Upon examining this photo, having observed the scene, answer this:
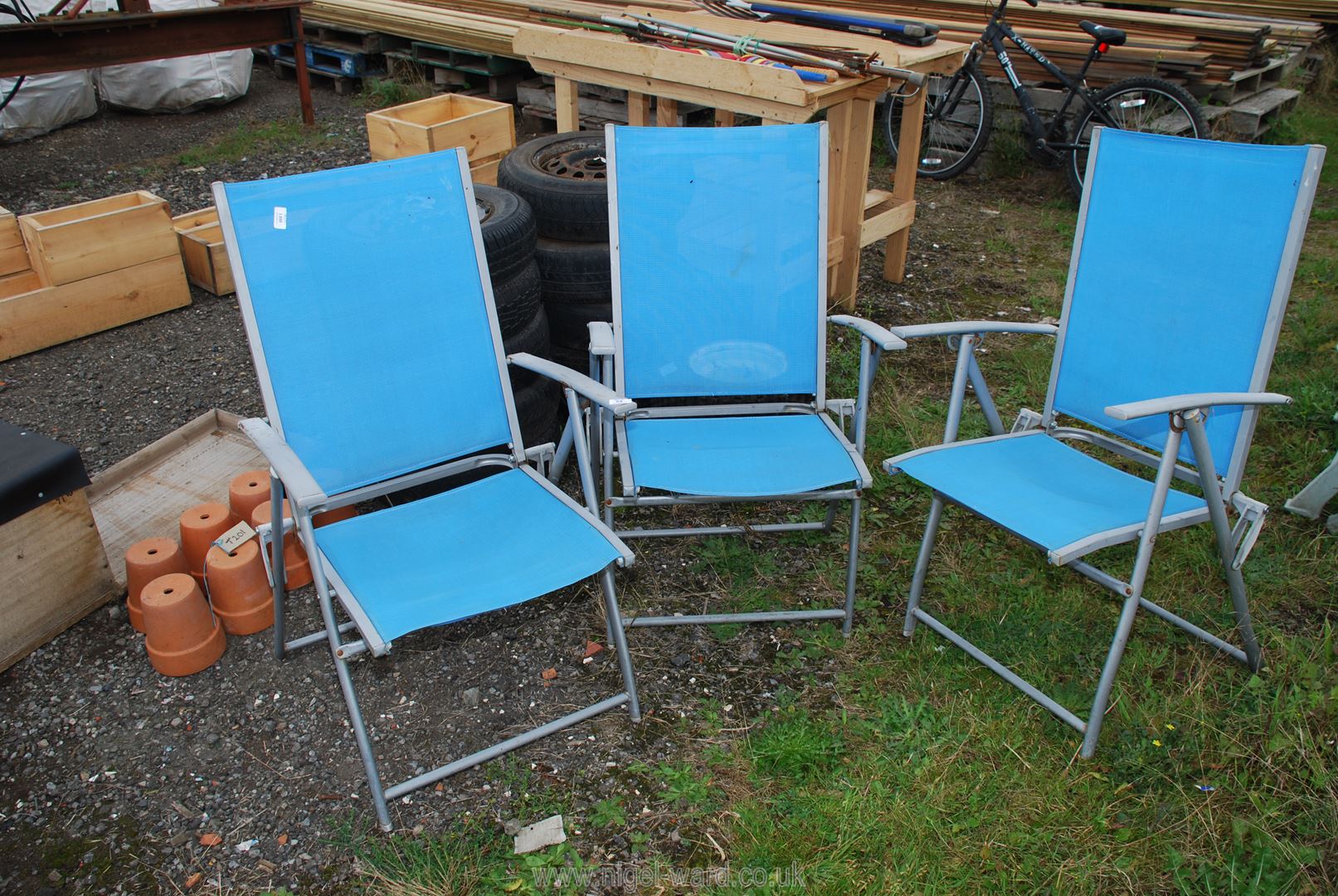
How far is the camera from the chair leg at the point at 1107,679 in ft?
7.60

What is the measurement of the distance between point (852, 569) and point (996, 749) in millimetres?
614

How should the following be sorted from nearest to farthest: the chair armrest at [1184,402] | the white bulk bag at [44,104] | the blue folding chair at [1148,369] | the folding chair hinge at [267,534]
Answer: the chair armrest at [1184,402] < the blue folding chair at [1148,369] < the folding chair hinge at [267,534] < the white bulk bag at [44,104]

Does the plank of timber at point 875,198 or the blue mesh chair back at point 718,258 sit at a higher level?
the blue mesh chair back at point 718,258

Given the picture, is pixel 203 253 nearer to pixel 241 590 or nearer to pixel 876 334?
pixel 241 590

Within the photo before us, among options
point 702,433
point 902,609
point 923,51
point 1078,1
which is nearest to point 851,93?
point 923,51

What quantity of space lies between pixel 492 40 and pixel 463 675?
230 inches

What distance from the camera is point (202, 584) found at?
290cm

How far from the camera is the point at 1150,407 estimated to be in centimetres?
216

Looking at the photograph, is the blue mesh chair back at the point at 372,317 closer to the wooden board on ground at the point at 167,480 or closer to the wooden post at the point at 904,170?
the wooden board on ground at the point at 167,480

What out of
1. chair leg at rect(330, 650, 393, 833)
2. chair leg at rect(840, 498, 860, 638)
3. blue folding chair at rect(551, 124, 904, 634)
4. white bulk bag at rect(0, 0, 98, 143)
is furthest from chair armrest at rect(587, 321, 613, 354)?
white bulk bag at rect(0, 0, 98, 143)

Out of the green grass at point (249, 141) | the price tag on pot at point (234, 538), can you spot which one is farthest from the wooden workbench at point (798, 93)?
the green grass at point (249, 141)

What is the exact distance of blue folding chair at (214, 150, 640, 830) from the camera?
226 cm

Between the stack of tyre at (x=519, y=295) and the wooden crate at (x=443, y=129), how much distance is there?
2.00 metres

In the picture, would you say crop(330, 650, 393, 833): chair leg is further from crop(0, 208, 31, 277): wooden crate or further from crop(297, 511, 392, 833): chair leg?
crop(0, 208, 31, 277): wooden crate
